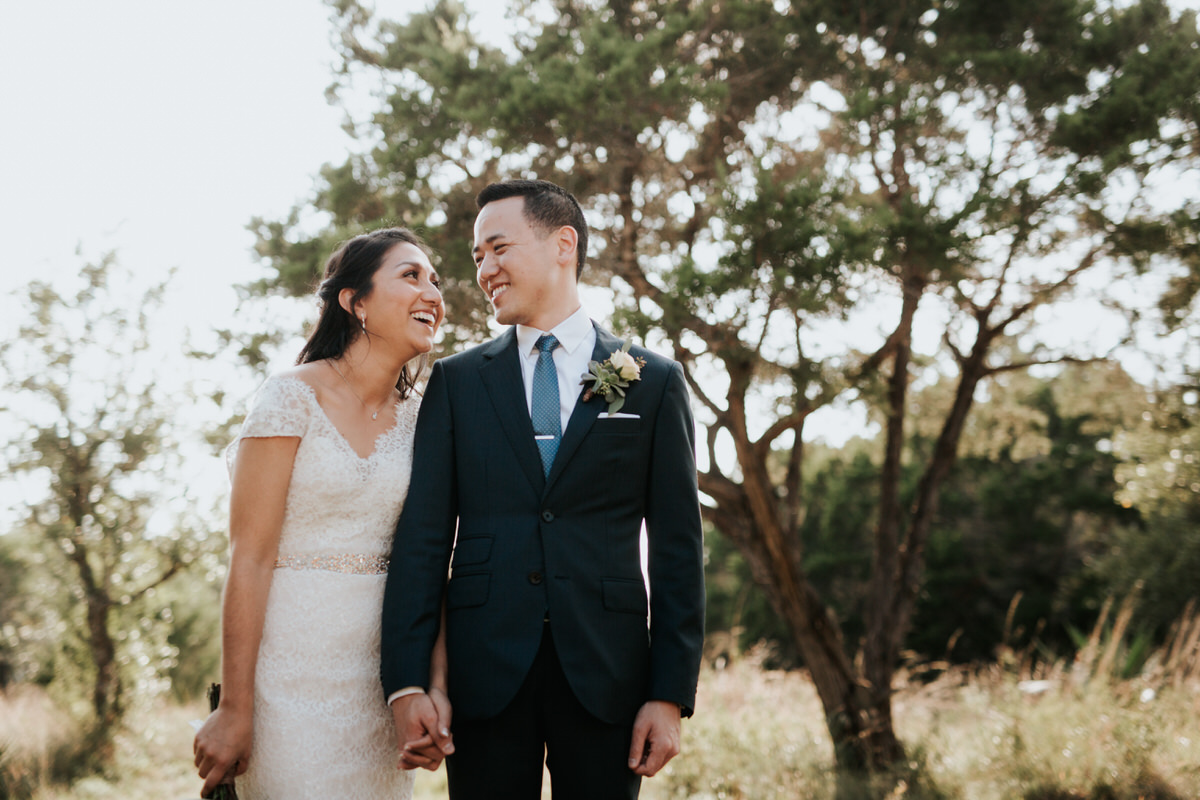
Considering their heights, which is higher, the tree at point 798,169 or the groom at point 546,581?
the tree at point 798,169

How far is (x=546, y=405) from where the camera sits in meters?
2.35

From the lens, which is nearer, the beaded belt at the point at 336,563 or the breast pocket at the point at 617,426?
the breast pocket at the point at 617,426

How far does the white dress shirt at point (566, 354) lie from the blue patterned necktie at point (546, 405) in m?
0.01

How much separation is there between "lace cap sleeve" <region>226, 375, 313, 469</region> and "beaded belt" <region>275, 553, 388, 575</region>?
1.14 ft

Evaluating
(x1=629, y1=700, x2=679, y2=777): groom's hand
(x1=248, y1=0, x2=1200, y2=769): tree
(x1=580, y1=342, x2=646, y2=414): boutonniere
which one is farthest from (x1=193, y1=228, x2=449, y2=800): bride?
(x1=248, y1=0, x2=1200, y2=769): tree

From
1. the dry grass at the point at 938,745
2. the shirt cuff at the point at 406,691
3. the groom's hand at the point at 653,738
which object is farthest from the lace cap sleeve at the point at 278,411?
the dry grass at the point at 938,745

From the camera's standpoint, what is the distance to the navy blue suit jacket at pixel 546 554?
6.93 feet

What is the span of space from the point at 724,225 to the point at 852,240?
874 mm

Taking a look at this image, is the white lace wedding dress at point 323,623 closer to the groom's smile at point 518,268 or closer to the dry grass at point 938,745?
the groom's smile at point 518,268

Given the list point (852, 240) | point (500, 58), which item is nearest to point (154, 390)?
point (500, 58)

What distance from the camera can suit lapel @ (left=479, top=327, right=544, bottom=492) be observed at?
222cm

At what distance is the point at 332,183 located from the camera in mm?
6801

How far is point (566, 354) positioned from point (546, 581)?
0.70 metres

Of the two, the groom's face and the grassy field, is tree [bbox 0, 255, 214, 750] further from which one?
the groom's face
